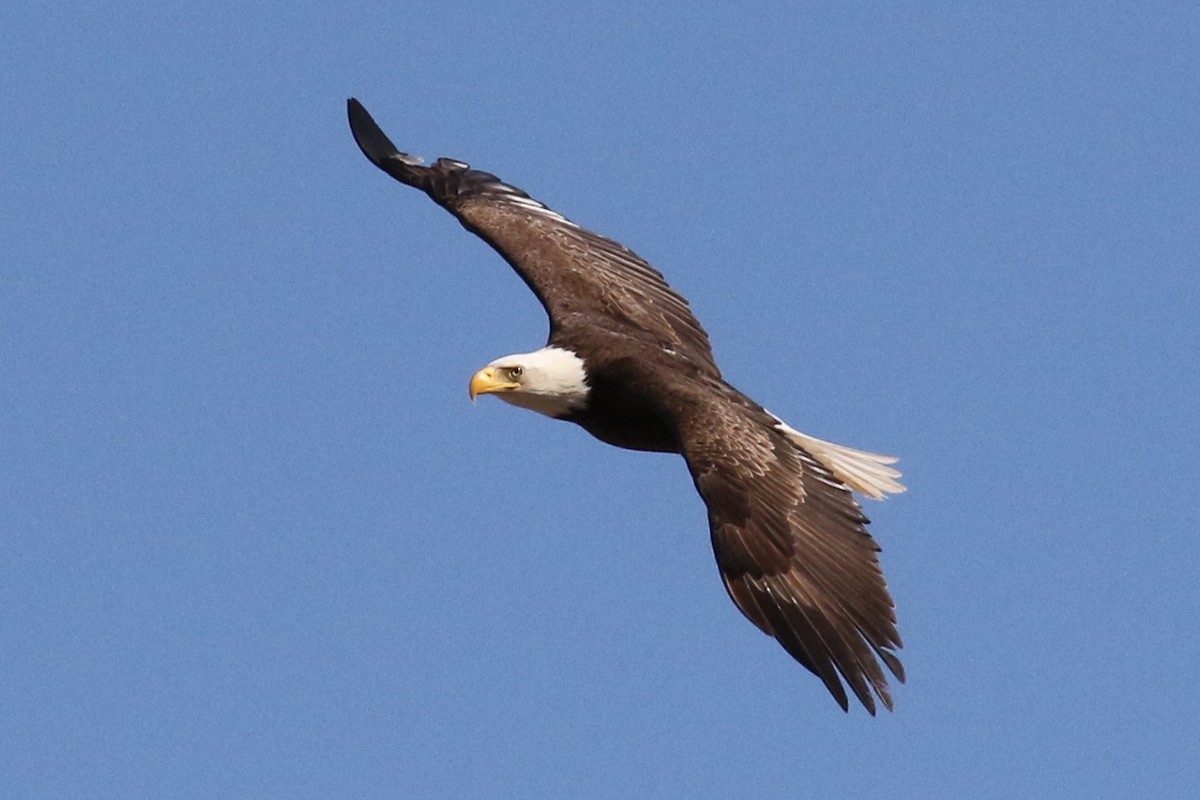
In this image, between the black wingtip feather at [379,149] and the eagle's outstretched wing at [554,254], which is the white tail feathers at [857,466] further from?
the black wingtip feather at [379,149]

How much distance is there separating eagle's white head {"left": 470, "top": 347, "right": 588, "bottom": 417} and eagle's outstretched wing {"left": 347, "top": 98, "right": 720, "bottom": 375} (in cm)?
62

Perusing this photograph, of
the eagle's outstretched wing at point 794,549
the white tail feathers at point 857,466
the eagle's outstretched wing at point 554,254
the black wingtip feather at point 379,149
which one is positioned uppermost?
the black wingtip feather at point 379,149

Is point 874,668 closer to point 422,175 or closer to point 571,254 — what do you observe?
point 571,254

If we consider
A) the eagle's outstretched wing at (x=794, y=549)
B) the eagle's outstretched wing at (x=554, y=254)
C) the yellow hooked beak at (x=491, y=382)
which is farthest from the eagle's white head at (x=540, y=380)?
the eagle's outstretched wing at (x=794, y=549)

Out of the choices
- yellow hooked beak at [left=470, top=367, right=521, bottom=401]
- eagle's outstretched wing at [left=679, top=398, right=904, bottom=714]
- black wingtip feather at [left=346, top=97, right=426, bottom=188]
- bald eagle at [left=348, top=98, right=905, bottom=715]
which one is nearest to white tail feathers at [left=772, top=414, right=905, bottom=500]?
bald eagle at [left=348, top=98, right=905, bottom=715]

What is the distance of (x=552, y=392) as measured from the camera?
526 inches

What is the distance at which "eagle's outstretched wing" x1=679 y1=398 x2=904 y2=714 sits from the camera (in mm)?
11047

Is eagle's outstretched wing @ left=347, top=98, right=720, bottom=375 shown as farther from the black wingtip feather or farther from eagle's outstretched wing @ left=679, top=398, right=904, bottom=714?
eagle's outstretched wing @ left=679, top=398, right=904, bottom=714

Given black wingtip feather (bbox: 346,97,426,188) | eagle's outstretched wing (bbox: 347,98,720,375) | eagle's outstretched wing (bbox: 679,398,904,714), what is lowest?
eagle's outstretched wing (bbox: 679,398,904,714)

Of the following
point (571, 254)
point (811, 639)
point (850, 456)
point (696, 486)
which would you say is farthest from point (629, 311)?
point (811, 639)

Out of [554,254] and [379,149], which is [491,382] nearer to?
Answer: [554,254]

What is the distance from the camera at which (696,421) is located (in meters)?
12.4

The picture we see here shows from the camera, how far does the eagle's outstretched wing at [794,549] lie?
11047mm

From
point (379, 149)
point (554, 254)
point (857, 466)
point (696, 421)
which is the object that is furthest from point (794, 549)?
point (379, 149)
